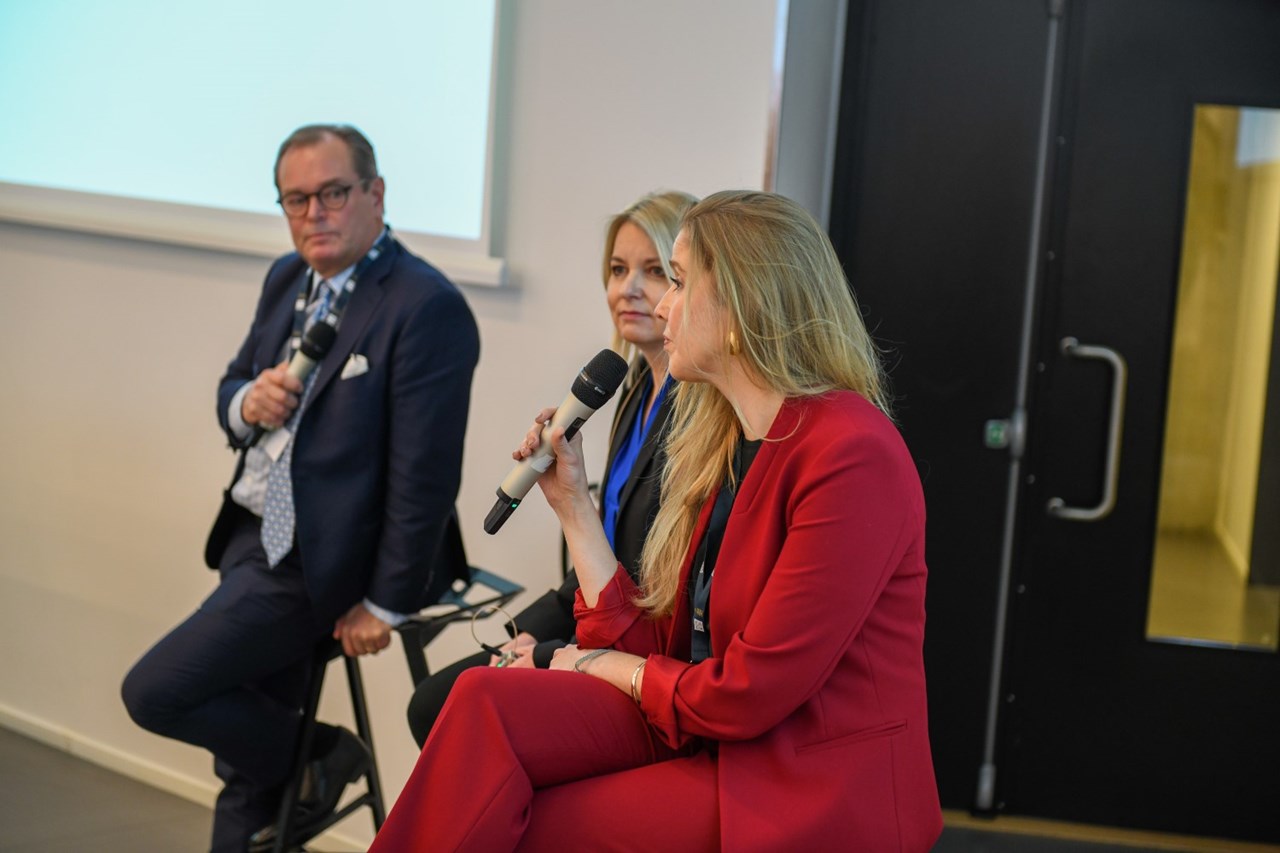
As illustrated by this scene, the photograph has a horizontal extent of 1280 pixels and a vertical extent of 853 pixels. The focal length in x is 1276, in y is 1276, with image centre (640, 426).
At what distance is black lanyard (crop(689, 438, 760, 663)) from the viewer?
69.6 inches

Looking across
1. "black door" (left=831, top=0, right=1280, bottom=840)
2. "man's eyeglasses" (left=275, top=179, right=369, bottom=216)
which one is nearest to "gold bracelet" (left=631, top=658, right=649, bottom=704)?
"man's eyeglasses" (left=275, top=179, right=369, bottom=216)

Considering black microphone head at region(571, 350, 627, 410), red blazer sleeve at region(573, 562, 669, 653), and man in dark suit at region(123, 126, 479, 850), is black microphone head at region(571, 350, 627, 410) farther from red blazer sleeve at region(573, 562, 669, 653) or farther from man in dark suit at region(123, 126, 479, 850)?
man in dark suit at region(123, 126, 479, 850)

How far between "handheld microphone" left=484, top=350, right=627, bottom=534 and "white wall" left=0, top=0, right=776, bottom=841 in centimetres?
119

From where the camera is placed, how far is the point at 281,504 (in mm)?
2568

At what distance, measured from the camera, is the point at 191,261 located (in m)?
3.51

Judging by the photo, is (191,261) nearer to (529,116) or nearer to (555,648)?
(529,116)

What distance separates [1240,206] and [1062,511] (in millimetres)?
842

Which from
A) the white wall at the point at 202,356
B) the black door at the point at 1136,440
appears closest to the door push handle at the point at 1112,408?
the black door at the point at 1136,440

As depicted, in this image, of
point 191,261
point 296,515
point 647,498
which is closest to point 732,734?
point 647,498

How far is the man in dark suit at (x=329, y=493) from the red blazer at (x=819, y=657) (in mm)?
965

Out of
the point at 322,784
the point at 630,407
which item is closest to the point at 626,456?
the point at 630,407

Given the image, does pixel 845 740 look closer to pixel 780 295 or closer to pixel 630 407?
pixel 780 295

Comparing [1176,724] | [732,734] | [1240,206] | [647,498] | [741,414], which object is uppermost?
[1240,206]

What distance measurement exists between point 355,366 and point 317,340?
90 millimetres
